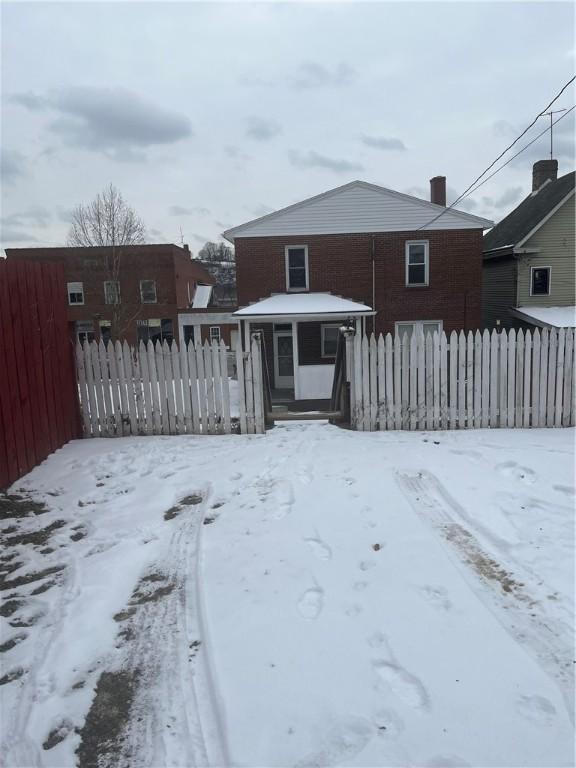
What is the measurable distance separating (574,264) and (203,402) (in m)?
16.3

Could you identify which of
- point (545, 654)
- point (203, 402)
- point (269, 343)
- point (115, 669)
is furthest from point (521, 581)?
point (269, 343)

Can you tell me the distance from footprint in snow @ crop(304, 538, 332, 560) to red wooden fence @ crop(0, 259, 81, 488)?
141 inches

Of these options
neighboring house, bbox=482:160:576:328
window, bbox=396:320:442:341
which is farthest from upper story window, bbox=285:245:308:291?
neighboring house, bbox=482:160:576:328

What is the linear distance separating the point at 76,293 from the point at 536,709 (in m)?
33.9

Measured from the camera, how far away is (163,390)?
25.6 ft

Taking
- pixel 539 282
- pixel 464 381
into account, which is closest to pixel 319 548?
pixel 464 381

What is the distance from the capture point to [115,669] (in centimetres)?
286

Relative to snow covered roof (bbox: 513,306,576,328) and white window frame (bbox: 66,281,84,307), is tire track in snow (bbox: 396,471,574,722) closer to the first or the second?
snow covered roof (bbox: 513,306,576,328)

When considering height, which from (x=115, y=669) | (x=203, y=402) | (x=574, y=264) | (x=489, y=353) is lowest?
(x=115, y=669)

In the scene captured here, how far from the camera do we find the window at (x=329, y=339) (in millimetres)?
18200

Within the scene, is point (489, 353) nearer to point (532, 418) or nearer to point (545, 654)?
point (532, 418)

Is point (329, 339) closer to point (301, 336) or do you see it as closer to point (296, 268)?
point (301, 336)

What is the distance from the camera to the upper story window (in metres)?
18.1

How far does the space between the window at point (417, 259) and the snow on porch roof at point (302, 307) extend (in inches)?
104
